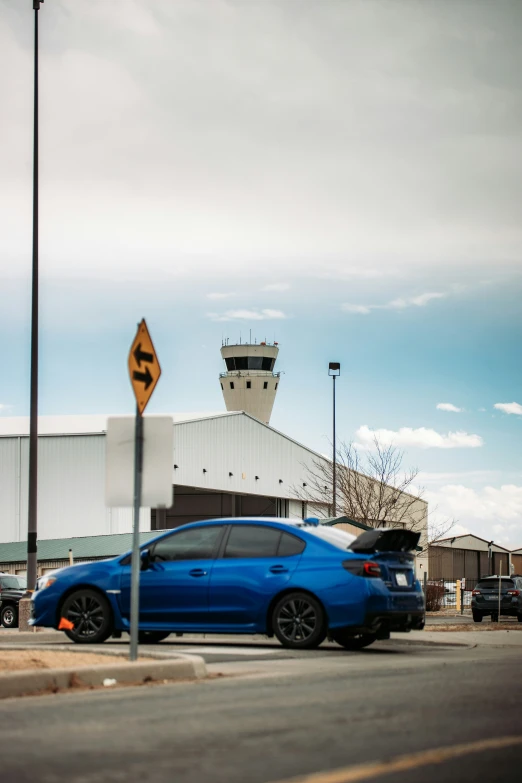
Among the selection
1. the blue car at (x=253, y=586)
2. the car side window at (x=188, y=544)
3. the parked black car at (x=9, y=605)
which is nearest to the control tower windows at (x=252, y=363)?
the parked black car at (x=9, y=605)

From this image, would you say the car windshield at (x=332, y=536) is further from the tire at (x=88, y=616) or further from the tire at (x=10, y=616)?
the tire at (x=10, y=616)

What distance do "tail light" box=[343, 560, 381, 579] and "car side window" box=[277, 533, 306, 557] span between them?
0.63 metres

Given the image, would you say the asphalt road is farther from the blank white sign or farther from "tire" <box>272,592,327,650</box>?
"tire" <box>272,592,327,650</box>

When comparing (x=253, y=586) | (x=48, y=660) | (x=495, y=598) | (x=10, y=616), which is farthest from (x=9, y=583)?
(x=48, y=660)

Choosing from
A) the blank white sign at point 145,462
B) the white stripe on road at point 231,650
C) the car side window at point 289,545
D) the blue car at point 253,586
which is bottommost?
the white stripe on road at point 231,650

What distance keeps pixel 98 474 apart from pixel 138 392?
1625 inches

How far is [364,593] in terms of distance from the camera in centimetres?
1351

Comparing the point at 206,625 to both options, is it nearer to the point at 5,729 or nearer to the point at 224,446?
the point at 5,729

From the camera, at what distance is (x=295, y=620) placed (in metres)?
13.8

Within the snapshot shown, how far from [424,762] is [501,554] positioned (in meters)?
86.5

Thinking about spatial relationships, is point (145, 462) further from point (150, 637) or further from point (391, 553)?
point (150, 637)

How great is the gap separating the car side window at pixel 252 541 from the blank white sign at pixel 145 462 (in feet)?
12.0

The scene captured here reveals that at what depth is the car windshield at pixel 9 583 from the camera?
1265 inches

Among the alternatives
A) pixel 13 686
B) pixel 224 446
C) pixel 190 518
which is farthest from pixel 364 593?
pixel 190 518
